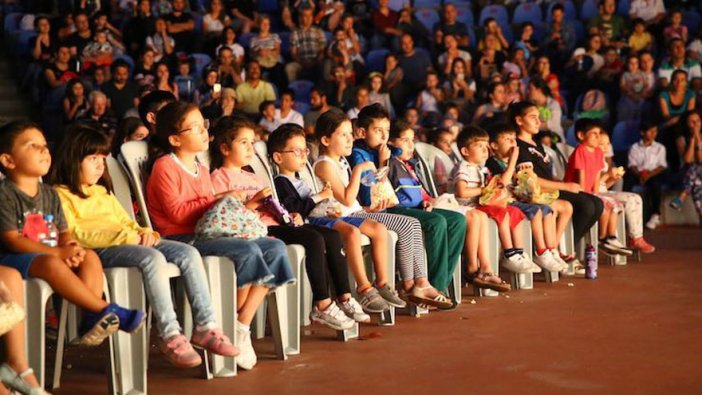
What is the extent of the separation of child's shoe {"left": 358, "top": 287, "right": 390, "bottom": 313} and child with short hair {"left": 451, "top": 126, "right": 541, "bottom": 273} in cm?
150

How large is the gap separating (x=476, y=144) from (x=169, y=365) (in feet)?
9.00

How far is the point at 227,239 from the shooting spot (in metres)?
4.86

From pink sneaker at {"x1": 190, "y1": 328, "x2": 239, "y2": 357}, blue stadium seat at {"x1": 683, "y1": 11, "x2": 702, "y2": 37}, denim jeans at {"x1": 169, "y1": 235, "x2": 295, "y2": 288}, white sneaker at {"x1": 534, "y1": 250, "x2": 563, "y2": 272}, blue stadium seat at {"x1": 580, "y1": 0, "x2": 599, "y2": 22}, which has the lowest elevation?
white sneaker at {"x1": 534, "y1": 250, "x2": 563, "y2": 272}

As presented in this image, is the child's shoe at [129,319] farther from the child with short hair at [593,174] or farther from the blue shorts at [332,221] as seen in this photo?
the child with short hair at [593,174]

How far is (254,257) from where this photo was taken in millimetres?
4773

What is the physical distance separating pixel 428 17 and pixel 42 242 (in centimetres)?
951

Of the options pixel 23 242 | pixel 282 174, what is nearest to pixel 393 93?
pixel 282 174

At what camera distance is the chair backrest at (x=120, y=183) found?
16.4ft

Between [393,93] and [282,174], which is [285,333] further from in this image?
[393,93]

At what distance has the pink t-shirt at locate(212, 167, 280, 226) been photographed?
5363mm

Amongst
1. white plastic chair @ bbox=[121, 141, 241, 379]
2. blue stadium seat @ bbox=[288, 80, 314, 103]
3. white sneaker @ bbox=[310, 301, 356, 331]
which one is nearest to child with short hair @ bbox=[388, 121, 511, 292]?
white sneaker @ bbox=[310, 301, 356, 331]

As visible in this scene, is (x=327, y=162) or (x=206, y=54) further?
(x=206, y=54)

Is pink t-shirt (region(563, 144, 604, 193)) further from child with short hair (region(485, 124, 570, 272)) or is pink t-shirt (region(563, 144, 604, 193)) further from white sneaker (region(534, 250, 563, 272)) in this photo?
white sneaker (region(534, 250, 563, 272))

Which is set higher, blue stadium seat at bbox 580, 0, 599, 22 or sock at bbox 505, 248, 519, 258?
blue stadium seat at bbox 580, 0, 599, 22
